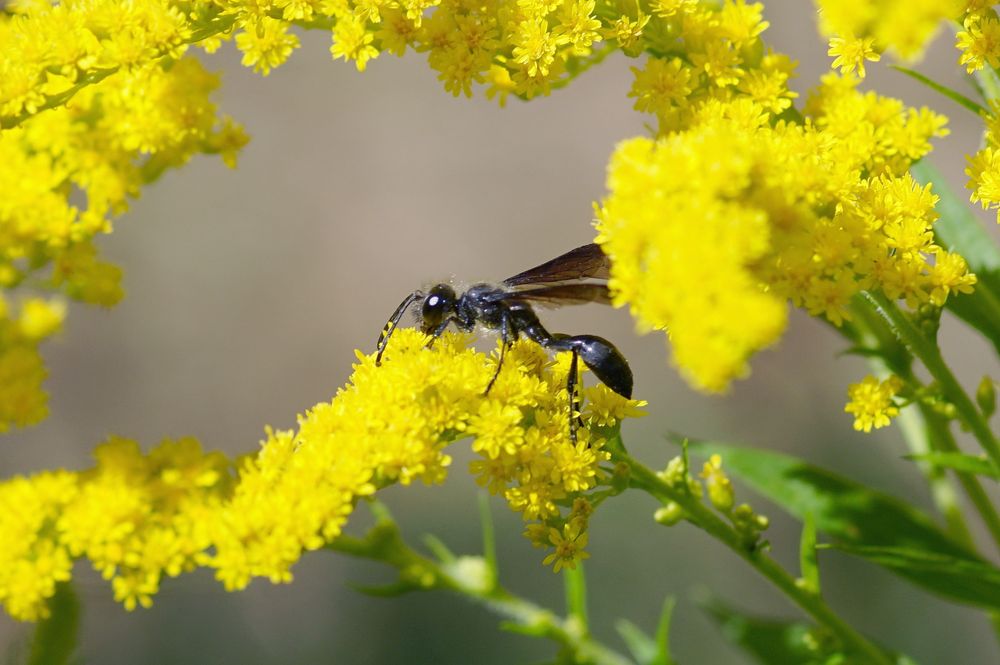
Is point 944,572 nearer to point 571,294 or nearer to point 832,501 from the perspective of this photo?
point 832,501

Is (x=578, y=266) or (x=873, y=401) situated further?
(x=578, y=266)

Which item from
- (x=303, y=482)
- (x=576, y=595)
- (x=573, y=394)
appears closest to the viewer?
(x=303, y=482)

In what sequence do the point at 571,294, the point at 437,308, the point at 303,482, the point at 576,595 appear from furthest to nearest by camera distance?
the point at 437,308 → the point at 576,595 → the point at 571,294 → the point at 303,482

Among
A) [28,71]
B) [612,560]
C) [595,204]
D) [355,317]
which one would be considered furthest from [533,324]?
[355,317]

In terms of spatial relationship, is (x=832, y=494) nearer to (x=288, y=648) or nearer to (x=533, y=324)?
(x=533, y=324)

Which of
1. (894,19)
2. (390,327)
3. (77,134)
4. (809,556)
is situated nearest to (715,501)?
(809,556)

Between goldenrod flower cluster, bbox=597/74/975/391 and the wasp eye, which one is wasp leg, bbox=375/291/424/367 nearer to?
the wasp eye

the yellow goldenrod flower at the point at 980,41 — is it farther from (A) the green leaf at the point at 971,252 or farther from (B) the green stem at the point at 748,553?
(B) the green stem at the point at 748,553
